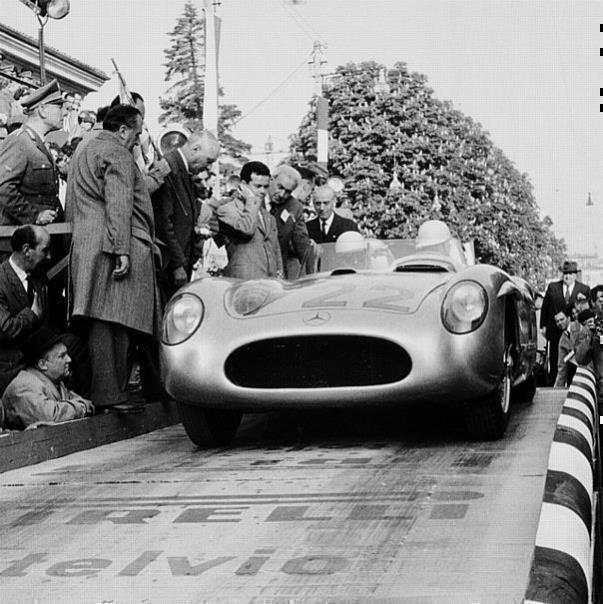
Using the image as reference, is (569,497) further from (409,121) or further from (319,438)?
(409,121)

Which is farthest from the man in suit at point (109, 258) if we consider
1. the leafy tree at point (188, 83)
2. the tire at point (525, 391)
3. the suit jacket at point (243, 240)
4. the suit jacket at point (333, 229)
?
the leafy tree at point (188, 83)

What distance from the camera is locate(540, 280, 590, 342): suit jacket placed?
1608 cm

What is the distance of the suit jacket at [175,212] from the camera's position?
7559mm

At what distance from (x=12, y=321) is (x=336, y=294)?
5.35ft

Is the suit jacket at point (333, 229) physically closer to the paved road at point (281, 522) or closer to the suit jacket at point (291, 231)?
the suit jacket at point (291, 231)

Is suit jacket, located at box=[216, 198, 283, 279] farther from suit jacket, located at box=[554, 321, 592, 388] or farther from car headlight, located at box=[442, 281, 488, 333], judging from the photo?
suit jacket, located at box=[554, 321, 592, 388]

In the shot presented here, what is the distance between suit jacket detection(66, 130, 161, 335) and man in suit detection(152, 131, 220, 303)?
2.32ft

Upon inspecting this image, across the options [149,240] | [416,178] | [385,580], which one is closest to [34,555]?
[385,580]

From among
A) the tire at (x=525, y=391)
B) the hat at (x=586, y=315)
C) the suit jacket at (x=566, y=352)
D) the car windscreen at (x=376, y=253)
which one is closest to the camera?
the car windscreen at (x=376, y=253)

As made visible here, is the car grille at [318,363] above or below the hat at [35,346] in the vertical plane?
below

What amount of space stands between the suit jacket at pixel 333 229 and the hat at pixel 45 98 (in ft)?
11.2

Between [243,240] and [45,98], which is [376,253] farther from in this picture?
[45,98]

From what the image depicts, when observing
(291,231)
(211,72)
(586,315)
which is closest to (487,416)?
(291,231)

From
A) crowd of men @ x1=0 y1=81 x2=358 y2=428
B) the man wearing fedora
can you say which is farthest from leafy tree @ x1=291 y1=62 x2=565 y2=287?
crowd of men @ x1=0 y1=81 x2=358 y2=428
